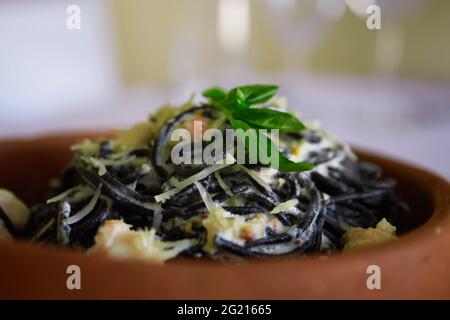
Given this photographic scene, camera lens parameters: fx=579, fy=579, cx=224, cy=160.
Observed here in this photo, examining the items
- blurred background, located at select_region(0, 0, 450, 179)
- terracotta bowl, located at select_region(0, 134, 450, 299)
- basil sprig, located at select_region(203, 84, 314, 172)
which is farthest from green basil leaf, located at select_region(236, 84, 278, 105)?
blurred background, located at select_region(0, 0, 450, 179)

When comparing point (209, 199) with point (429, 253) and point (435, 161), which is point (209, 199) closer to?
point (429, 253)

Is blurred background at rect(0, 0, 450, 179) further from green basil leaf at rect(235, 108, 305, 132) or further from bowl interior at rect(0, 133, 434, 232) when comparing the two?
green basil leaf at rect(235, 108, 305, 132)

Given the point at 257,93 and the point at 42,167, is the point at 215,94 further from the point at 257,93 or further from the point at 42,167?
the point at 42,167

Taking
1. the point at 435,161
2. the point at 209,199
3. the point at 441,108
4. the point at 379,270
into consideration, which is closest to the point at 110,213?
the point at 209,199

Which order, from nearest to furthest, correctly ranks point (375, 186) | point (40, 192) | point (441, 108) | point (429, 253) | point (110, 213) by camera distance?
1. point (429, 253)
2. point (110, 213)
3. point (375, 186)
4. point (40, 192)
5. point (441, 108)

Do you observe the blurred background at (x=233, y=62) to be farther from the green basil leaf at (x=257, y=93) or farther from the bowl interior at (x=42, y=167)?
the green basil leaf at (x=257, y=93)

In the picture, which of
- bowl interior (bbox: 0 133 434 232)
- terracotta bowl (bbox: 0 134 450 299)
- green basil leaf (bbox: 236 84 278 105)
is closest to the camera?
terracotta bowl (bbox: 0 134 450 299)

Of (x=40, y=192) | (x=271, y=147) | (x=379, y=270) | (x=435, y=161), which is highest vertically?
(x=271, y=147)
